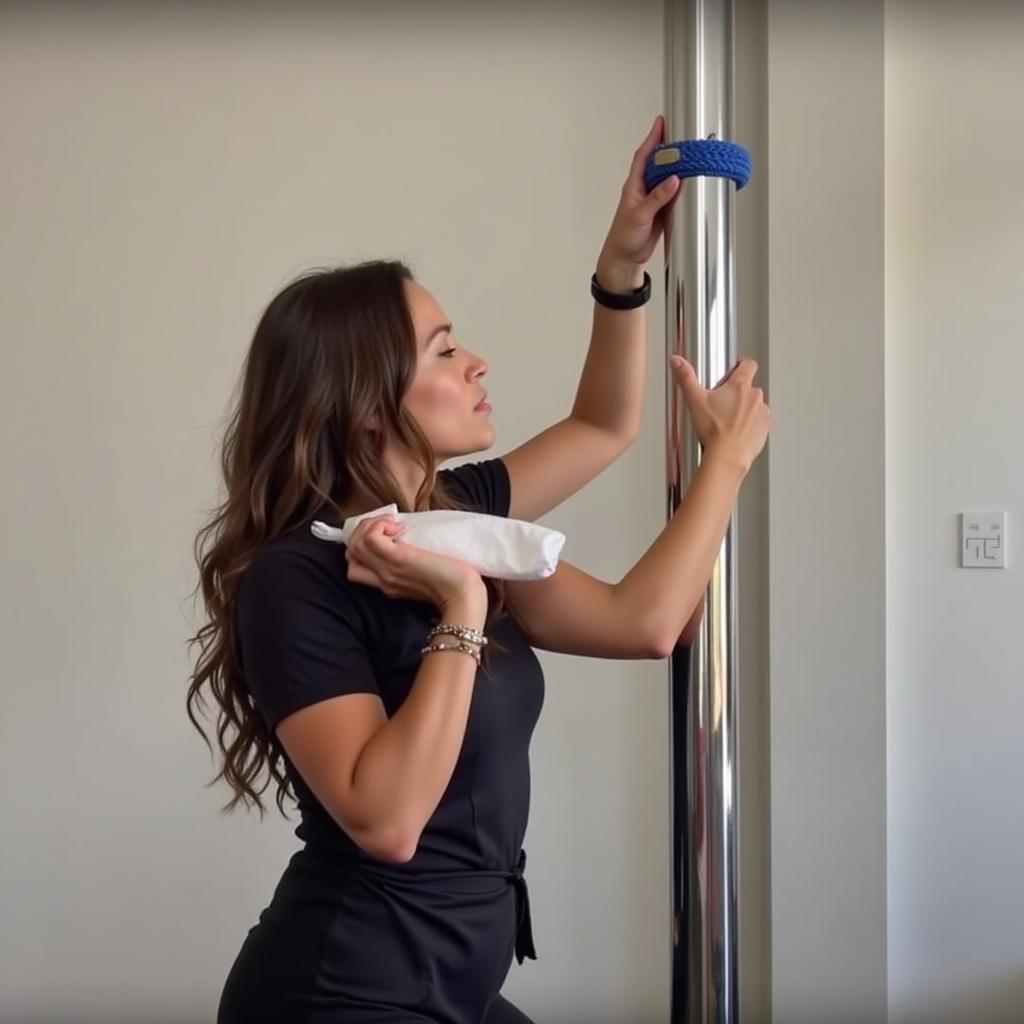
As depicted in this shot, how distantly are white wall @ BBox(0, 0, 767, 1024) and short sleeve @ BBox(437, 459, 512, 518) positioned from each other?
55cm

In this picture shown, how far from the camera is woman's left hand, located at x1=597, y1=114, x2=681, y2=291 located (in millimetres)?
948

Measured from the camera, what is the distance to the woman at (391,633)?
0.88 metres

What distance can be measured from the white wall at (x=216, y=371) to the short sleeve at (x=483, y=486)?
55 cm

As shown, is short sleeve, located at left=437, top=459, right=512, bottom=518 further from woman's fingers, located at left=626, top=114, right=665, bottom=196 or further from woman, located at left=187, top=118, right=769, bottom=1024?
woman's fingers, located at left=626, top=114, right=665, bottom=196

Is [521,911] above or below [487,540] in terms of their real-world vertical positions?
below

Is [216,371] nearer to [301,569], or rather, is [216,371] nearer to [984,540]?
Answer: [301,569]

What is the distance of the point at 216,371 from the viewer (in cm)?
186

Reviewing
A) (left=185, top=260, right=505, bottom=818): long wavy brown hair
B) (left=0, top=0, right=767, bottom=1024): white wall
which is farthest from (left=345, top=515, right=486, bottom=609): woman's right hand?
(left=0, top=0, right=767, bottom=1024): white wall

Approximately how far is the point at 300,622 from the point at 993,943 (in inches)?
54.8

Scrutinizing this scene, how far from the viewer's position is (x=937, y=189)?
5.57ft

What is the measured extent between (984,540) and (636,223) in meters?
0.98

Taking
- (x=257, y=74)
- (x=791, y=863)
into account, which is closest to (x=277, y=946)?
(x=791, y=863)

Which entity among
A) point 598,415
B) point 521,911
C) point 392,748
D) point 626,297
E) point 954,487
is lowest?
point 521,911

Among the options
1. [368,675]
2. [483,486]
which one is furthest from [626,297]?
[368,675]
